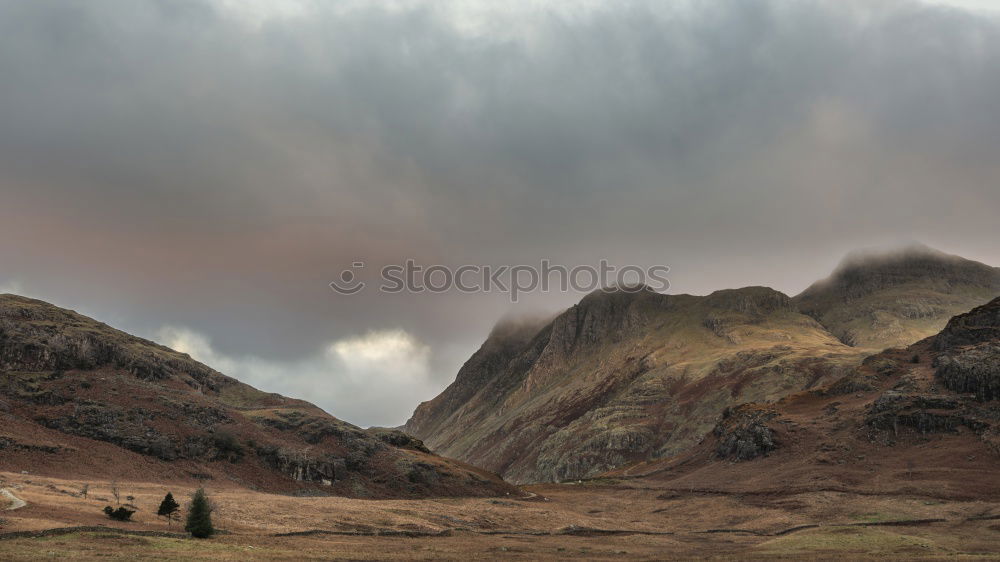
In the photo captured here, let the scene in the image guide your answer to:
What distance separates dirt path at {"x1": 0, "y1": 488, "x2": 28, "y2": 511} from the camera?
53.0 metres

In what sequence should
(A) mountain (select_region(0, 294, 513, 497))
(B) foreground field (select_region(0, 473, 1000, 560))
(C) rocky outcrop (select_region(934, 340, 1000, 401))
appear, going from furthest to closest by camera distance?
(C) rocky outcrop (select_region(934, 340, 1000, 401)) → (A) mountain (select_region(0, 294, 513, 497)) → (B) foreground field (select_region(0, 473, 1000, 560))

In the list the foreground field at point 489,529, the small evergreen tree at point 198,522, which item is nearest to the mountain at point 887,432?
the foreground field at point 489,529

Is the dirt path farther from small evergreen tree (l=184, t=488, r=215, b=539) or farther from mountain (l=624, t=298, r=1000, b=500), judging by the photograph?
mountain (l=624, t=298, r=1000, b=500)

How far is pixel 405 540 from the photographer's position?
62.9m

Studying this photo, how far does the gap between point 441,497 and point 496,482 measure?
22318 mm

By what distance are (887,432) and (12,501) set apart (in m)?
148

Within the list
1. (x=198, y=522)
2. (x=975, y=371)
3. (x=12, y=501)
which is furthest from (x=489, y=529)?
(x=975, y=371)

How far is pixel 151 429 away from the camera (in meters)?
110

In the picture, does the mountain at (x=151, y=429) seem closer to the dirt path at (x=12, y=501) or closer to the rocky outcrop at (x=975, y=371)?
the dirt path at (x=12, y=501)

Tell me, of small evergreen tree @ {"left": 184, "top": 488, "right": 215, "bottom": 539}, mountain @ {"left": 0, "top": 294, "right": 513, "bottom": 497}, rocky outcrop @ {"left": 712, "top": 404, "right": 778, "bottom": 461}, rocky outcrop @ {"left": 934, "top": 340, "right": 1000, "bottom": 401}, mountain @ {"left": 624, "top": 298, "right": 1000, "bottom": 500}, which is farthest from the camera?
rocky outcrop @ {"left": 712, "top": 404, "right": 778, "bottom": 461}

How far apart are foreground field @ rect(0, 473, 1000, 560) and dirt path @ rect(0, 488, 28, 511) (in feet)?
2.36

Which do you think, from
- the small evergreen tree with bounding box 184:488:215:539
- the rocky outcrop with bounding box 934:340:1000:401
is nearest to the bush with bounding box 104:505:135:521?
the small evergreen tree with bounding box 184:488:215:539

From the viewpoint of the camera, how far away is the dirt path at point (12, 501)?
174ft

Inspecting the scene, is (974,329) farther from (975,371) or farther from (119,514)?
(119,514)
